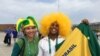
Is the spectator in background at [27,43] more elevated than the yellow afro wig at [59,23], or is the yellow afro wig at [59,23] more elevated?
the yellow afro wig at [59,23]

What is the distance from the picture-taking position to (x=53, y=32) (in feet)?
20.3

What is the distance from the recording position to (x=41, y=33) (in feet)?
20.8

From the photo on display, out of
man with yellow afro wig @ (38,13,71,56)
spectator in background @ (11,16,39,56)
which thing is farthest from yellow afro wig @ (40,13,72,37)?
spectator in background @ (11,16,39,56)

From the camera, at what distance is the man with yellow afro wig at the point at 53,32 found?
6156mm

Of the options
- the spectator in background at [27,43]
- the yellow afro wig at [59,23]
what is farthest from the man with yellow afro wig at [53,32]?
the spectator in background at [27,43]

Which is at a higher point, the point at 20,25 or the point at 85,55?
the point at 20,25

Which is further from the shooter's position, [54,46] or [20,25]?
[20,25]

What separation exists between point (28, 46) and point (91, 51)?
1.10 metres

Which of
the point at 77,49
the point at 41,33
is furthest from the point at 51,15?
the point at 77,49

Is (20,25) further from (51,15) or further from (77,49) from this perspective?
(77,49)

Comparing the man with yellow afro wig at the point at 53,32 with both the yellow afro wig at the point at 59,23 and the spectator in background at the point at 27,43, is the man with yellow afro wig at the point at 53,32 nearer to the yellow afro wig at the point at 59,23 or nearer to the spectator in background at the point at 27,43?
the yellow afro wig at the point at 59,23

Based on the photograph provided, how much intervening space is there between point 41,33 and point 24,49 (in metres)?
0.41

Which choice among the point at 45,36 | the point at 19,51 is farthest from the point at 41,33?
the point at 19,51

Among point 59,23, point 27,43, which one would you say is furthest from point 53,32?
point 27,43
